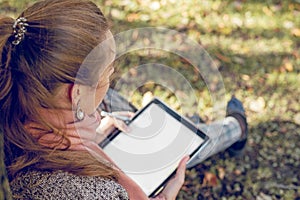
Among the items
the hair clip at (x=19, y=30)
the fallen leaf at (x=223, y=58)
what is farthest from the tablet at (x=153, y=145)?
the hair clip at (x=19, y=30)

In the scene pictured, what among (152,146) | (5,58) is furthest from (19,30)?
(152,146)

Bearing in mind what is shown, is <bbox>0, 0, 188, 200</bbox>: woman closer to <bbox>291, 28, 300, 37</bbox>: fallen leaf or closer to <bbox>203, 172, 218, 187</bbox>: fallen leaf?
<bbox>203, 172, 218, 187</bbox>: fallen leaf

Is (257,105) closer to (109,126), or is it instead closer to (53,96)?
(109,126)

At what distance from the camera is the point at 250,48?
383cm

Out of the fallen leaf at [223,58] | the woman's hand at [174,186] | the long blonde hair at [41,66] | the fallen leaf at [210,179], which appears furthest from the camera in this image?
the fallen leaf at [223,58]

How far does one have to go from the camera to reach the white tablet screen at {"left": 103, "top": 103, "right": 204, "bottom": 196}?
2.73 metres

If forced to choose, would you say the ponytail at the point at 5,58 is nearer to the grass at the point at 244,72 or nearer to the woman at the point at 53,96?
the woman at the point at 53,96

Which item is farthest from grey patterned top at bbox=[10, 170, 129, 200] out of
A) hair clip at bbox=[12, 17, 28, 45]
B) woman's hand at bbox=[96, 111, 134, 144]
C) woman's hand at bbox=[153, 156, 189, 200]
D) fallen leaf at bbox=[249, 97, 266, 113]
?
fallen leaf at bbox=[249, 97, 266, 113]

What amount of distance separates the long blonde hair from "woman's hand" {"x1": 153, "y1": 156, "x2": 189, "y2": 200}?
0.70m

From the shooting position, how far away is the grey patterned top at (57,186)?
1.83 meters

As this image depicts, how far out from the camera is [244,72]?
3709 millimetres

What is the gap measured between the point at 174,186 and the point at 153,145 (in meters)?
0.34

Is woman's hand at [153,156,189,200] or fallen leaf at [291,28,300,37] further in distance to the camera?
fallen leaf at [291,28,300,37]

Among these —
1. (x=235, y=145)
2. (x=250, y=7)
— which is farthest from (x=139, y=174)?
(x=250, y=7)
